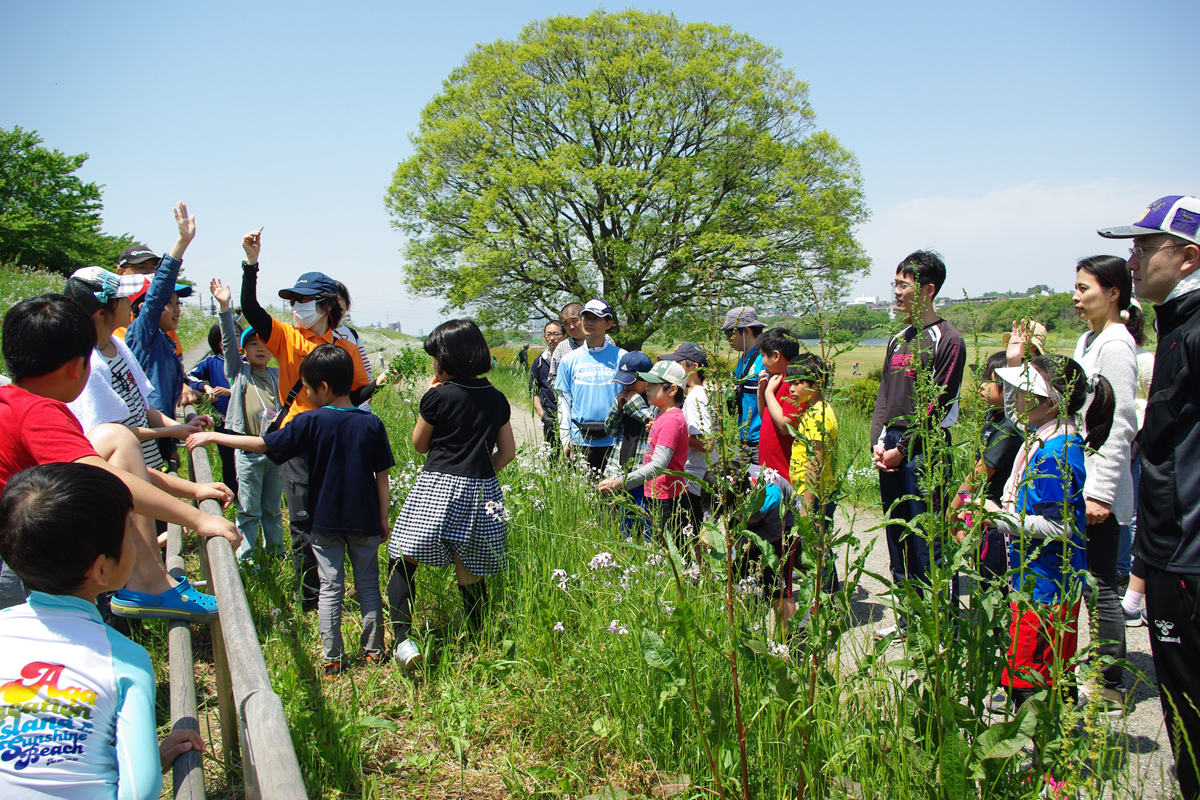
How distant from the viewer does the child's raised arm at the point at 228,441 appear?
311cm

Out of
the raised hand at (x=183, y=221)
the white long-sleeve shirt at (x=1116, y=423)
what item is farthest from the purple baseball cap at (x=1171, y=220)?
the raised hand at (x=183, y=221)

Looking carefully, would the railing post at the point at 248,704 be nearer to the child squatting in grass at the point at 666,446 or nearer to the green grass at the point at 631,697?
the green grass at the point at 631,697

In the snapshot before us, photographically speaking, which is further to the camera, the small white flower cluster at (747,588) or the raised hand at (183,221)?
the raised hand at (183,221)

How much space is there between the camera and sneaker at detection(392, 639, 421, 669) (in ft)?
10.4

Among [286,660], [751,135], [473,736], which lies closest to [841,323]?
[473,736]

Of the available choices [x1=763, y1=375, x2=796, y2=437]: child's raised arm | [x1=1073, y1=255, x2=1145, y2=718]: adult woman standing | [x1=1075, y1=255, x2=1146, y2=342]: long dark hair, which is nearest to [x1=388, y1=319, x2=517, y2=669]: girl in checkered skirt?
[x1=763, y1=375, x2=796, y2=437]: child's raised arm

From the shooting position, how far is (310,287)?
4227 mm

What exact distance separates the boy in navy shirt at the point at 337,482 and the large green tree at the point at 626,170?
21.3 m

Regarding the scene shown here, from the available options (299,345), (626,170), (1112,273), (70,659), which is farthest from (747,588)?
(626,170)

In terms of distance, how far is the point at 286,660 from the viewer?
3357 millimetres

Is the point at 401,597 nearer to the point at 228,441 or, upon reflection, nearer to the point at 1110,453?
the point at 228,441

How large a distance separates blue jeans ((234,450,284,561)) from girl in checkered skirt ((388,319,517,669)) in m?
1.52

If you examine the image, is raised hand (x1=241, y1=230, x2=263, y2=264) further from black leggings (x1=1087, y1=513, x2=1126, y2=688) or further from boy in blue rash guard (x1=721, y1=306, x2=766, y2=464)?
black leggings (x1=1087, y1=513, x2=1126, y2=688)

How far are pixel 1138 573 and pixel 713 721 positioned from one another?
3.12m
